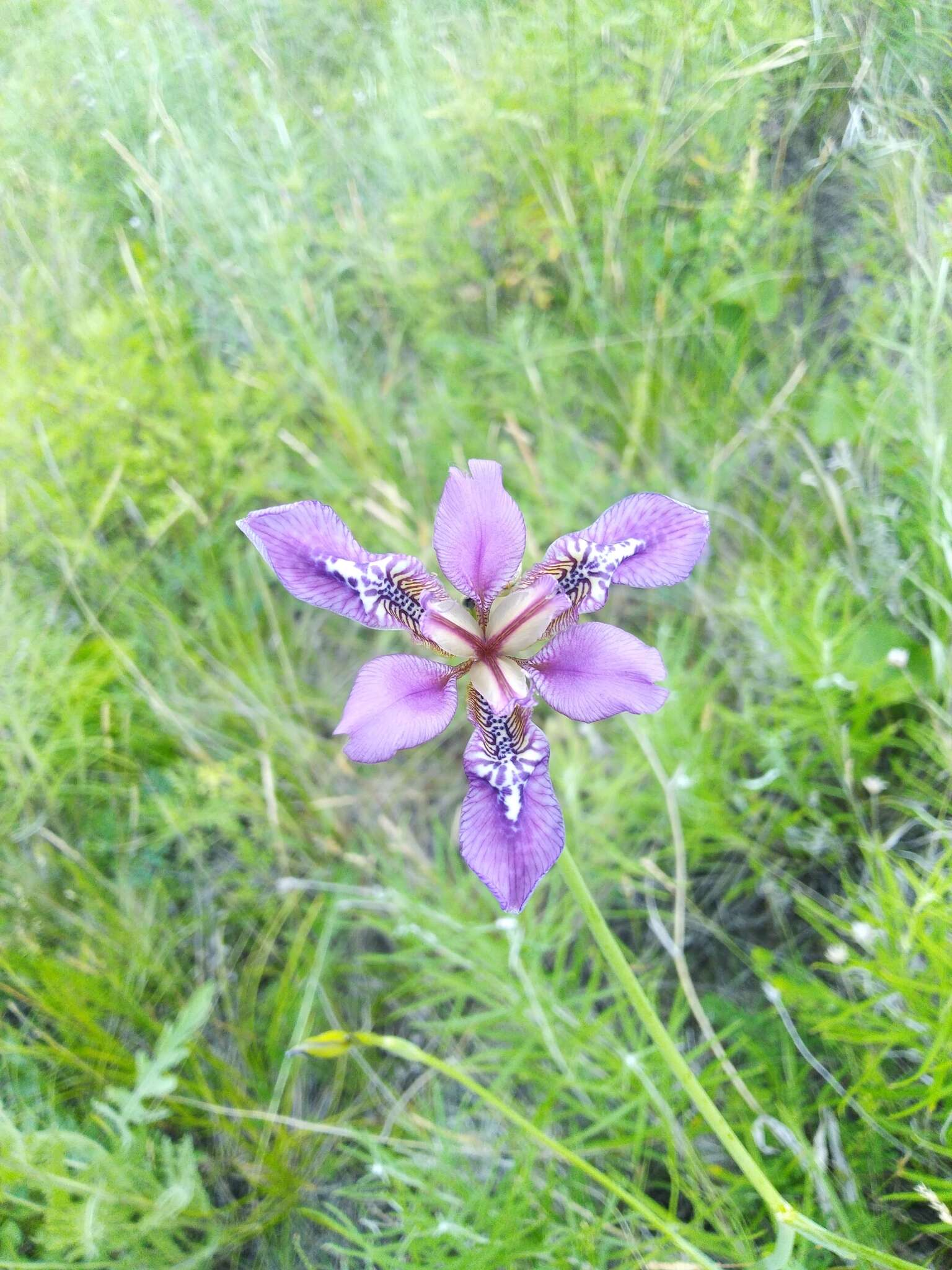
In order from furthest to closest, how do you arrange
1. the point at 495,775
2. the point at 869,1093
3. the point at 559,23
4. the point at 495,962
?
the point at 559,23 → the point at 495,962 → the point at 869,1093 → the point at 495,775

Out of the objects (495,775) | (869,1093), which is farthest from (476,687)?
(869,1093)

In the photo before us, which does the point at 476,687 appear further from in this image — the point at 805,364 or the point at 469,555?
the point at 805,364

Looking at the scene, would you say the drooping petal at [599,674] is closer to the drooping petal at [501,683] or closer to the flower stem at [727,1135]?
the drooping petal at [501,683]

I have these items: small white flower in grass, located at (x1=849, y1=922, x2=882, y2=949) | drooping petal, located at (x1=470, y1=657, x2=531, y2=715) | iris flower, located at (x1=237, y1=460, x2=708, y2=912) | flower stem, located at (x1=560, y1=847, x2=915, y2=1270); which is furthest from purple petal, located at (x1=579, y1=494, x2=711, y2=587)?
small white flower in grass, located at (x1=849, y1=922, x2=882, y2=949)

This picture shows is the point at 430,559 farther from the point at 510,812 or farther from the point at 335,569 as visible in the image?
the point at 510,812

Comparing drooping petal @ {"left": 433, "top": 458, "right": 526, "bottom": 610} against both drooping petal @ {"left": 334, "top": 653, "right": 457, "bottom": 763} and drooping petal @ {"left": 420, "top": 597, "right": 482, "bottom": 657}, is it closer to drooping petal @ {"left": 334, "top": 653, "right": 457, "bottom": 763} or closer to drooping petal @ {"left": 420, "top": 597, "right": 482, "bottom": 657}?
drooping petal @ {"left": 420, "top": 597, "right": 482, "bottom": 657}

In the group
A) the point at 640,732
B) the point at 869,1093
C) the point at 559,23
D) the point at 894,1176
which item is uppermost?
the point at 559,23

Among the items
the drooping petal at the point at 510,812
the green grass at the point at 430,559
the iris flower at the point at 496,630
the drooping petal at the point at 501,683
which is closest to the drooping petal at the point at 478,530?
the iris flower at the point at 496,630
